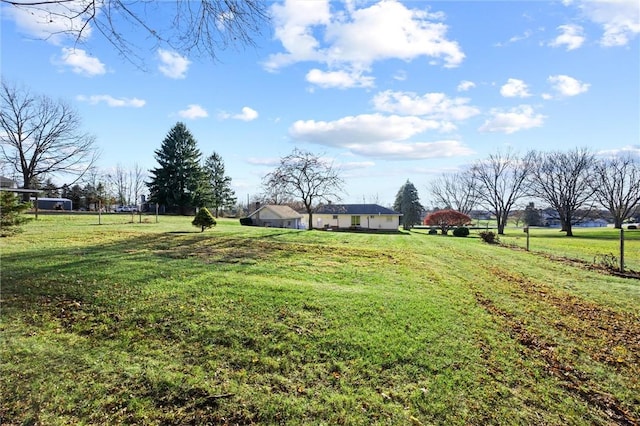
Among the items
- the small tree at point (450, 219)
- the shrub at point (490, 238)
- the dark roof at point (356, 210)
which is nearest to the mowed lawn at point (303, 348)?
the shrub at point (490, 238)

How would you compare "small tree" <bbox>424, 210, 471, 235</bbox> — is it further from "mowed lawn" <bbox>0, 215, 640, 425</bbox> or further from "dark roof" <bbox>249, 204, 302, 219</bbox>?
"mowed lawn" <bbox>0, 215, 640, 425</bbox>

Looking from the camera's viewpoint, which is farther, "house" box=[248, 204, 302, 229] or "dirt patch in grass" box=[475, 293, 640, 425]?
"house" box=[248, 204, 302, 229]

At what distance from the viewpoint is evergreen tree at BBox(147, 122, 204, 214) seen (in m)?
43.2

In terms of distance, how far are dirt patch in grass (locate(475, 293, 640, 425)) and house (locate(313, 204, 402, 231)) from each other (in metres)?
41.1

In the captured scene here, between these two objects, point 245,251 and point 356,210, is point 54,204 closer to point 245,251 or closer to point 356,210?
point 356,210

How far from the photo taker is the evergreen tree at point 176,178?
43.2 m

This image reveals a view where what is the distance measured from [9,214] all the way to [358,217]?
38644 mm

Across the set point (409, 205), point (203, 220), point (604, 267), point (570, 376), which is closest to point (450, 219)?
point (409, 205)

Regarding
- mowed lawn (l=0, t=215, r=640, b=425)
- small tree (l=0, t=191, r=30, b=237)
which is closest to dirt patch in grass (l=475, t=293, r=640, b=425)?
mowed lawn (l=0, t=215, r=640, b=425)

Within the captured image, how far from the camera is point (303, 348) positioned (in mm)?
4809

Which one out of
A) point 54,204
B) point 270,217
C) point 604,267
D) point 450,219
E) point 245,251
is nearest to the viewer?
point 245,251

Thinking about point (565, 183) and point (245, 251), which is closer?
point (245, 251)

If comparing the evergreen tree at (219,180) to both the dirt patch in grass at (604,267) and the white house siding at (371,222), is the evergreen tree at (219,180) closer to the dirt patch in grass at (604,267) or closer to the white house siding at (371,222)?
the white house siding at (371,222)

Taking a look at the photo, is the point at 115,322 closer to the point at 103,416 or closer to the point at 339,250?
the point at 103,416
